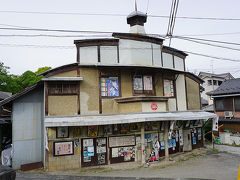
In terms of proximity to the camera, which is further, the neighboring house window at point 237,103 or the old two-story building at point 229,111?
the neighboring house window at point 237,103

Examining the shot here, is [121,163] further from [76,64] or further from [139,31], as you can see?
[139,31]

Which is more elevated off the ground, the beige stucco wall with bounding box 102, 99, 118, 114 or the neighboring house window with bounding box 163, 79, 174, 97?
the neighboring house window with bounding box 163, 79, 174, 97

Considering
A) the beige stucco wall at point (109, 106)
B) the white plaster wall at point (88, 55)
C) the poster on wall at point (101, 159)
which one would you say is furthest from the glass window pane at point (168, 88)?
the poster on wall at point (101, 159)

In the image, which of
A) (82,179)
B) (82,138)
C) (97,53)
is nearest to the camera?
(82,179)

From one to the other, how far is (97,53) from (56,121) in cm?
584

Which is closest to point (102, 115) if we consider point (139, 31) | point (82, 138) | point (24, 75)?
point (82, 138)

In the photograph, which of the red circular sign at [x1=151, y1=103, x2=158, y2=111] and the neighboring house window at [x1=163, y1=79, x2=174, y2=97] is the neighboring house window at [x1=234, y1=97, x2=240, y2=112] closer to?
the neighboring house window at [x1=163, y1=79, x2=174, y2=97]

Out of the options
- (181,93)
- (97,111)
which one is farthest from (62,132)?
(181,93)

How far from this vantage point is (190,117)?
13867 millimetres

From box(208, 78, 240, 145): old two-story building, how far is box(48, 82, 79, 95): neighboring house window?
17.0 meters

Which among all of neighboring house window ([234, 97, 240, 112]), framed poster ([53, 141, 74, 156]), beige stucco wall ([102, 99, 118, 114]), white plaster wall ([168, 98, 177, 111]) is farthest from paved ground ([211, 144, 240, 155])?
framed poster ([53, 141, 74, 156])

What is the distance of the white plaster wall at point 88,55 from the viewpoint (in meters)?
13.4

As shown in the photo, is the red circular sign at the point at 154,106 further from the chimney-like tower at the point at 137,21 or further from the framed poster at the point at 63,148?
the chimney-like tower at the point at 137,21

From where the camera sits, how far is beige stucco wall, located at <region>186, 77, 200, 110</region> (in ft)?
57.7
